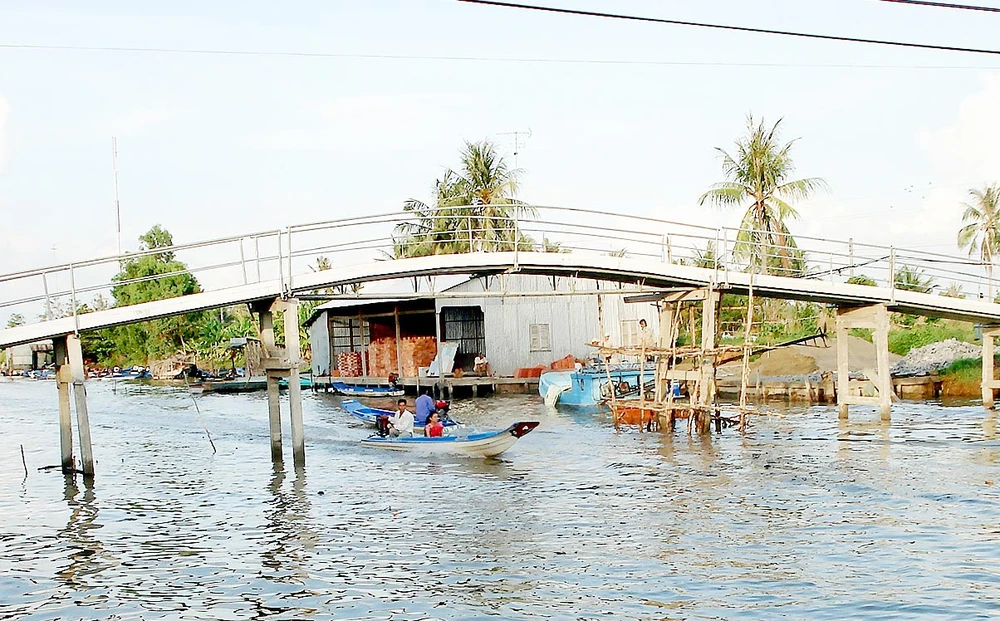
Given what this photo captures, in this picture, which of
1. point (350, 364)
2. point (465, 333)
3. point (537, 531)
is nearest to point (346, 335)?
point (350, 364)

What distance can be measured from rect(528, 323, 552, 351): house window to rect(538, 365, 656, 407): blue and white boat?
525 cm

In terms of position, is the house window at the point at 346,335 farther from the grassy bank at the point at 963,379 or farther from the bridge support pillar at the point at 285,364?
the bridge support pillar at the point at 285,364

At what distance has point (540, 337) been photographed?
4816 cm

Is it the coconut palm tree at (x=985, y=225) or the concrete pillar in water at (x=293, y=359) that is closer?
the concrete pillar in water at (x=293, y=359)

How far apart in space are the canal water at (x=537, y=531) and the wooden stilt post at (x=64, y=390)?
0.82 meters

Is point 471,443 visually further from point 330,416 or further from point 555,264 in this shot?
point 330,416

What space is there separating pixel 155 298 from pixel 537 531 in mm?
76388

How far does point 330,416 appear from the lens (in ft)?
135

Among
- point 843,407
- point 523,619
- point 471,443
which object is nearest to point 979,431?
Result: point 843,407

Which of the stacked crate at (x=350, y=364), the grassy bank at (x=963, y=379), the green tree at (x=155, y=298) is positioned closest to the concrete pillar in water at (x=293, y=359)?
the grassy bank at (x=963, y=379)

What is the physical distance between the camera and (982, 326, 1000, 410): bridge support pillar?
32.7 meters

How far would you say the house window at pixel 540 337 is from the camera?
47.9 meters

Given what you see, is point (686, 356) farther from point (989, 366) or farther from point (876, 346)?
point (989, 366)

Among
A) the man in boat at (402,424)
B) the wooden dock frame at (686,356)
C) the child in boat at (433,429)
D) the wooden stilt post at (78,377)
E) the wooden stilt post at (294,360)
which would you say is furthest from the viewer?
the wooden dock frame at (686,356)
